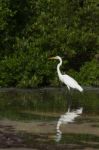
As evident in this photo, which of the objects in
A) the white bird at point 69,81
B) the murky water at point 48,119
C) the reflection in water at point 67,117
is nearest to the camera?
the murky water at point 48,119

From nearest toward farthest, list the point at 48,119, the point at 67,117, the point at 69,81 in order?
the point at 48,119, the point at 67,117, the point at 69,81

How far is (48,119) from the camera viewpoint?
1460 cm

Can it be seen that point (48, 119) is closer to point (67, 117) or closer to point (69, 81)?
point (67, 117)

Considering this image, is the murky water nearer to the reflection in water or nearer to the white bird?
the reflection in water

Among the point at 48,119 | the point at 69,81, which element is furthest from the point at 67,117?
the point at 69,81

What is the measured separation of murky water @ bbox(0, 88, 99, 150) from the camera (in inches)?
444

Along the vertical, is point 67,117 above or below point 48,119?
below

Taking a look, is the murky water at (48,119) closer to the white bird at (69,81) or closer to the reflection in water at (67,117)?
the reflection in water at (67,117)

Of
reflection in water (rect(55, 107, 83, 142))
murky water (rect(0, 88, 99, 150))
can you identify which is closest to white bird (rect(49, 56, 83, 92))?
murky water (rect(0, 88, 99, 150))

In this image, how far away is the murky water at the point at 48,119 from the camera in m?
11.3

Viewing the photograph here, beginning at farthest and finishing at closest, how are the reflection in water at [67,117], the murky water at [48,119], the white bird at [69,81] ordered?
the white bird at [69,81], the reflection in water at [67,117], the murky water at [48,119]

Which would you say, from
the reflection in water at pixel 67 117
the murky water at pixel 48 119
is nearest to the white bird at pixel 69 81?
the murky water at pixel 48 119

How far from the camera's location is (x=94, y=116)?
15375 millimetres

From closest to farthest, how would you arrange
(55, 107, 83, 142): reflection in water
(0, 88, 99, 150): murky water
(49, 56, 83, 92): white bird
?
(0, 88, 99, 150): murky water
(55, 107, 83, 142): reflection in water
(49, 56, 83, 92): white bird
